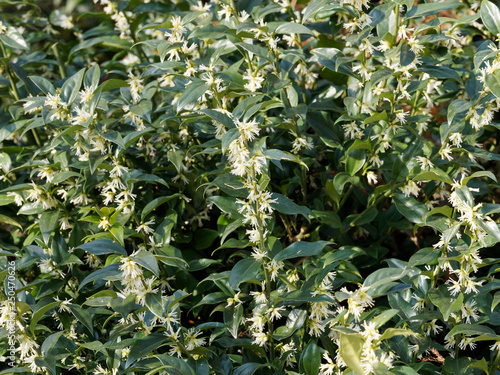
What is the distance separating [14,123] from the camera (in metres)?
2.09

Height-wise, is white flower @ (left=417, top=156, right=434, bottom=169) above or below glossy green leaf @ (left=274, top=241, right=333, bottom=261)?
above

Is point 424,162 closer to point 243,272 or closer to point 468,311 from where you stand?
point 468,311

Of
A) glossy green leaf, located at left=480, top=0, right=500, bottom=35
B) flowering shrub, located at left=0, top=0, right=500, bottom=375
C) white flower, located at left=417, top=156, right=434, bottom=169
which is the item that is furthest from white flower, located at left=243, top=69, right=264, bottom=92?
glossy green leaf, located at left=480, top=0, right=500, bottom=35

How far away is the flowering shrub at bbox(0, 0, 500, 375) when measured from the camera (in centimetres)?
142

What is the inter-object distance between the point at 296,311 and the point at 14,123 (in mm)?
1291

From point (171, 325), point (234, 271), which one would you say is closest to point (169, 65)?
point (234, 271)

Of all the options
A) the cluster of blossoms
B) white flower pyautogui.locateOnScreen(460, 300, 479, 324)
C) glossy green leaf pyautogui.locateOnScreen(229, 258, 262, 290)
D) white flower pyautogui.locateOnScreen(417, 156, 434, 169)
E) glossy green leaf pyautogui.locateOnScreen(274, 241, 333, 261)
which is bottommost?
white flower pyautogui.locateOnScreen(460, 300, 479, 324)

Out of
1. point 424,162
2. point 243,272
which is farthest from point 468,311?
point 243,272

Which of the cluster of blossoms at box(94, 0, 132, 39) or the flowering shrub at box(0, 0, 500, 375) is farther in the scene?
the cluster of blossoms at box(94, 0, 132, 39)

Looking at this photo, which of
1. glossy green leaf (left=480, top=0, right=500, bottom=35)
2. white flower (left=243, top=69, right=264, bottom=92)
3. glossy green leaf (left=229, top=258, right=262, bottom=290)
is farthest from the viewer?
white flower (left=243, top=69, right=264, bottom=92)

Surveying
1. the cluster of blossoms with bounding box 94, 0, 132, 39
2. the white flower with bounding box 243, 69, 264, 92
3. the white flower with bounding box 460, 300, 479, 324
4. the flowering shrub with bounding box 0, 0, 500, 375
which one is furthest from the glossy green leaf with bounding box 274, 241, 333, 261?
the cluster of blossoms with bounding box 94, 0, 132, 39

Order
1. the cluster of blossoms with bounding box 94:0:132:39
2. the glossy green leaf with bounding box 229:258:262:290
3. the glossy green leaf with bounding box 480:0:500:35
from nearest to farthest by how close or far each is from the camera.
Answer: the glossy green leaf with bounding box 229:258:262:290 < the glossy green leaf with bounding box 480:0:500:35 < the cluster of blossoms with bounding box 94:0:132:39

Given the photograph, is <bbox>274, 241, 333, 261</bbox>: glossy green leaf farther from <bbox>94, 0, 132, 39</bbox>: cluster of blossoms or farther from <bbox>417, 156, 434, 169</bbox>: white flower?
<bbox>94, 0, 132, 39</bbox>: cluster of blossoms

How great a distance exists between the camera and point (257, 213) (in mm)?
1442
